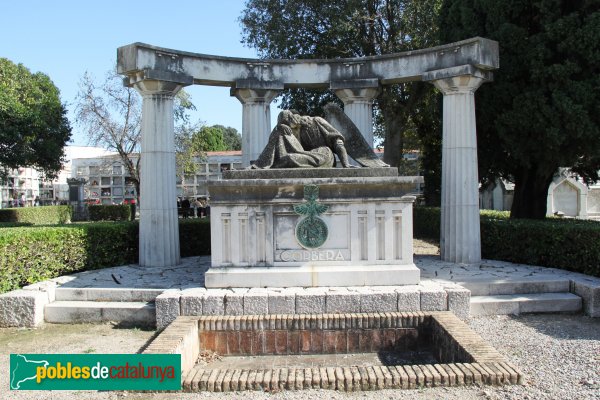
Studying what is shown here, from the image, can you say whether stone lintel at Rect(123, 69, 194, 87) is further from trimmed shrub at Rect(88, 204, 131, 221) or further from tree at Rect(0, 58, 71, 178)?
trimmed shrub at Rect(88, 204, 131, 221)

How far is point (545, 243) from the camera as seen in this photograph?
31.5 feet

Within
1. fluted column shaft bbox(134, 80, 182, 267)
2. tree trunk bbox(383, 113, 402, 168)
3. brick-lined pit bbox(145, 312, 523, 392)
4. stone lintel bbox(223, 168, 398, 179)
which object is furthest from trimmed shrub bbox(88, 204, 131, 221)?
brick-lined pit bbox(145, 312, 523, 392)

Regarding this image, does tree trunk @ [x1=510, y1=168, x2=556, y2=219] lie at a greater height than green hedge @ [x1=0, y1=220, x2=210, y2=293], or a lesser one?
greater

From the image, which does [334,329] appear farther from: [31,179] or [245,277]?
[31,179]

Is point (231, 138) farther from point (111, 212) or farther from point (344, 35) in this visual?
point (344, 35)

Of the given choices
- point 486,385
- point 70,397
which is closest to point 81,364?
point 70,397

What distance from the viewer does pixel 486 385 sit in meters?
Result: 4.64

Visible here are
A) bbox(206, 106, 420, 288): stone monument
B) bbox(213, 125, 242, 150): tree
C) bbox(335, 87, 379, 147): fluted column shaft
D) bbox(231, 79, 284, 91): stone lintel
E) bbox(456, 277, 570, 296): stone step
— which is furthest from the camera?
bbox(213, 125, 242, 150): tree

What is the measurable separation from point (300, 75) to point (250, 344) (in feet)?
24.0

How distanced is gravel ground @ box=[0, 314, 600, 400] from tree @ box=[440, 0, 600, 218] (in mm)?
4769

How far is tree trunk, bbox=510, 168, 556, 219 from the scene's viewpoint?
13109mm

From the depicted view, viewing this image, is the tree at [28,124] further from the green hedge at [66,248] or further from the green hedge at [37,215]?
the green hedge at [66,248]

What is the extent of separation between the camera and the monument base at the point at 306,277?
295 inches

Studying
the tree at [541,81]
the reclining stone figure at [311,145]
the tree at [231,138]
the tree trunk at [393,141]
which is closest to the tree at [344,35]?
the tree trunk at [393,141]
